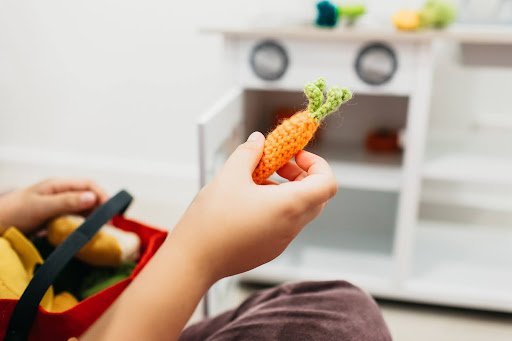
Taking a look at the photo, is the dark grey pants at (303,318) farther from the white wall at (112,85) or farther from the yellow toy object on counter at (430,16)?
the white wall at (112,85)

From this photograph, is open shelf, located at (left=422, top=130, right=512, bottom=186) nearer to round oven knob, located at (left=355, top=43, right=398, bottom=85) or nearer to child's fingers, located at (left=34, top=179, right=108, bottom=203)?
round oven knob, located at (left=355, top=43, right=398, bottom=85)

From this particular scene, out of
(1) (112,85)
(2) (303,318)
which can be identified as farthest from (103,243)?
(1) (112,85)

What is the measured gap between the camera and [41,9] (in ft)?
5.78

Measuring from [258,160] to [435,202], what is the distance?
1.30 meters

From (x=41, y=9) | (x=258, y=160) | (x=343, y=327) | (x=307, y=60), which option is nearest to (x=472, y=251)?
(x=307, y=60)

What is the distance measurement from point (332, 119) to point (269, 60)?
0.18 m

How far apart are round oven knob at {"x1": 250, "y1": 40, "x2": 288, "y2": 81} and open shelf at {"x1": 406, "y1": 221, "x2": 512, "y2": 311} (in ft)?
1.82

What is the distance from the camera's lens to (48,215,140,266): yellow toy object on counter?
2.28 ft

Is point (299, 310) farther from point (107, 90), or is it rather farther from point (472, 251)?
point (107, 90)

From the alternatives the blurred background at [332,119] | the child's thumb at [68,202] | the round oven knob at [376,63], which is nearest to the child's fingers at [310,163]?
the child's thumb at [68,202]

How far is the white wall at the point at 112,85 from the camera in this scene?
167cm

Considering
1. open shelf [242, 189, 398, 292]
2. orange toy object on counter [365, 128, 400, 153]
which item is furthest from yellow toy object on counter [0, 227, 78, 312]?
orange toy object on counter [365, 128, 400, 153]

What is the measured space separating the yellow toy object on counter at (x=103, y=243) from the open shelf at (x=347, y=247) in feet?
2.17

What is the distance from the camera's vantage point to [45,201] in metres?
0.74
